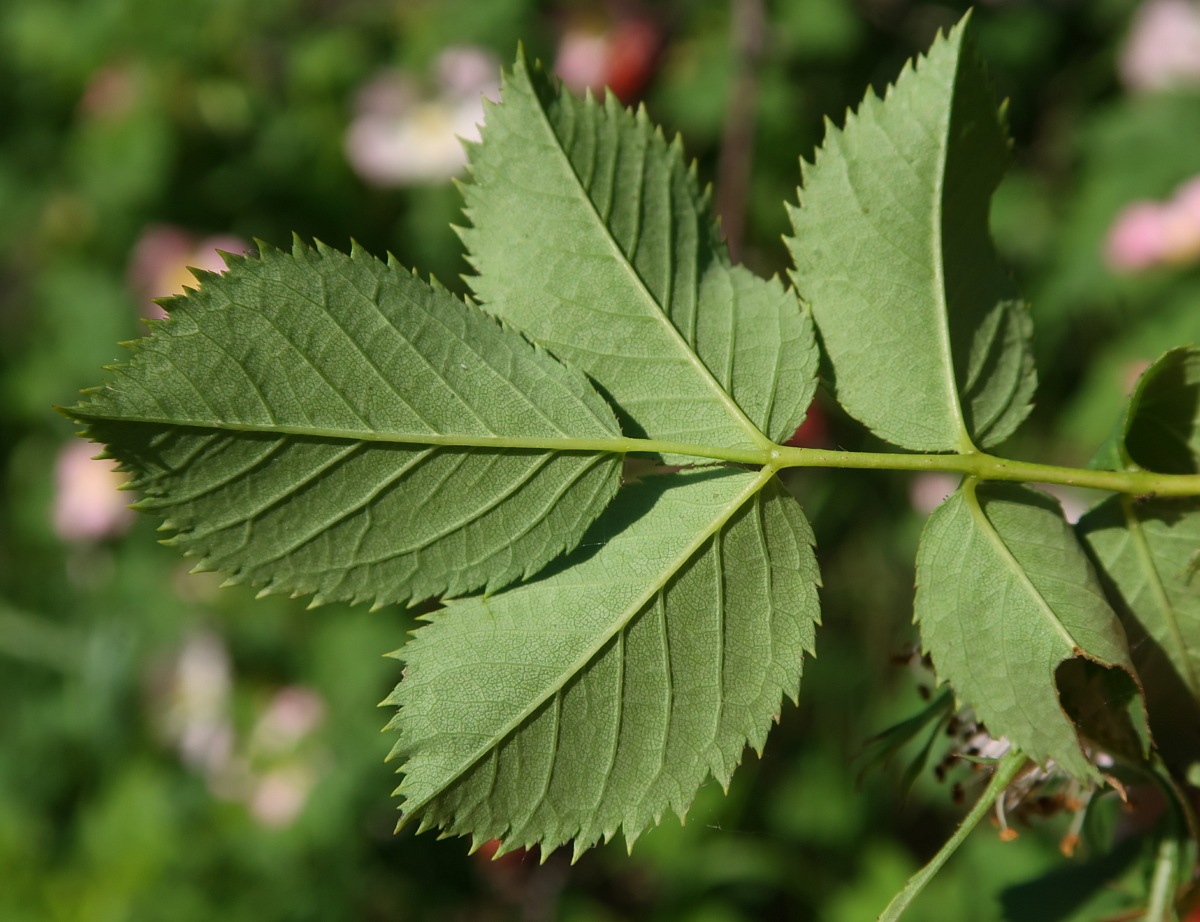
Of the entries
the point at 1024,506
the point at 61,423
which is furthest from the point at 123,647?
the point at 1024,506

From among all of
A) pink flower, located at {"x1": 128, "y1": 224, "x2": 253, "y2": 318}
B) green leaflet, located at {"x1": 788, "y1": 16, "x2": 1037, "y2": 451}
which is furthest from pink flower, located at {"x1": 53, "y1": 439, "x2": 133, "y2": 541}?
green leaflet, located at {"x1": 788, "y1": 16, "x2": 1037, "y2": 451}

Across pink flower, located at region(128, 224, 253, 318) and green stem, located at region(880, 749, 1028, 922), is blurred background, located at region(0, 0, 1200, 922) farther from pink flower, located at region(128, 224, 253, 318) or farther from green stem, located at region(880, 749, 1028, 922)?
green stem, located at region(880, 749, 1028, 922)

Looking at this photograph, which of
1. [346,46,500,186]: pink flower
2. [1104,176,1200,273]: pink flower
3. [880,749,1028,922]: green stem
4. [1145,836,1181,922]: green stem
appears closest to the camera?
[880,749,1028,922]: green stem

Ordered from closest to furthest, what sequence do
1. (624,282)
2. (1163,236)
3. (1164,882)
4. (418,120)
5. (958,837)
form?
(958,837), (624,282), (1164,882), (1163,236), (418,120)

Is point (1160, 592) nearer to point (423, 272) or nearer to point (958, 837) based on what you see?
point (958, 837)

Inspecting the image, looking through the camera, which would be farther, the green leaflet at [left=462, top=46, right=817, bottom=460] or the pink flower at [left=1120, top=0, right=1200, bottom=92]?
the pink flower at [left=1120, top=0, right=1200, bottom=92]

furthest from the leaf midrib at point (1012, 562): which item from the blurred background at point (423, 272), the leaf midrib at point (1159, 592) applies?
the blurred background at point (423, 272)

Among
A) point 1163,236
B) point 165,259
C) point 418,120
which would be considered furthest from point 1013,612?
point 165,259
